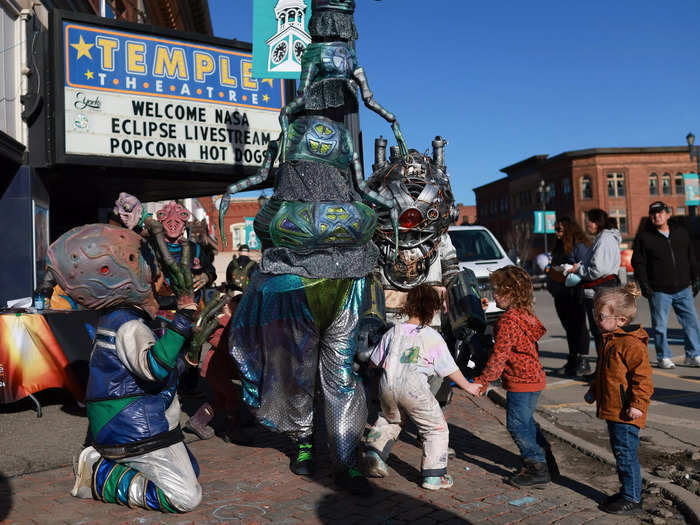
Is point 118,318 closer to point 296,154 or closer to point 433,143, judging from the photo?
point 296,154

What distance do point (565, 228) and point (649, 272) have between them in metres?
1.19

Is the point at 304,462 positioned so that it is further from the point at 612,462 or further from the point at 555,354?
the point at 555,354

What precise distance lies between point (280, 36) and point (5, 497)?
478cm

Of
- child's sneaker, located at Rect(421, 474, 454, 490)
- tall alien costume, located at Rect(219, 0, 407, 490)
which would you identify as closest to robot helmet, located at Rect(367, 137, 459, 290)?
tall alien costume, located at Rect(219, 0, 407, 490)

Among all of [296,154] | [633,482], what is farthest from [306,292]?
[633,482]

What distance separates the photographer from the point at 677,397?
19.5 feet

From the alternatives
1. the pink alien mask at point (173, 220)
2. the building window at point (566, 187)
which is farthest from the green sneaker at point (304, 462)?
the building window at point (566, 187)

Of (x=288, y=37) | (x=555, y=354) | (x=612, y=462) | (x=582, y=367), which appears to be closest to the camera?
(x=612, y=462)

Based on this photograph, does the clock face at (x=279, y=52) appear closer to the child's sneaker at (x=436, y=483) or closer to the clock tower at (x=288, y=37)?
the clock tower at (x=288, y=37)

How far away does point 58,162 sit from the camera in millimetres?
8039

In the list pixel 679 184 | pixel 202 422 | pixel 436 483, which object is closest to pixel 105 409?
pixel 202 422

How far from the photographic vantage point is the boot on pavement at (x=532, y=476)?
3.85 meters

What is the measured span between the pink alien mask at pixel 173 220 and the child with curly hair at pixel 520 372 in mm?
A: 3165

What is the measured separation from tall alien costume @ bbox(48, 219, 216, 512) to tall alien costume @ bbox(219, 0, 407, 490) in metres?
0.59
